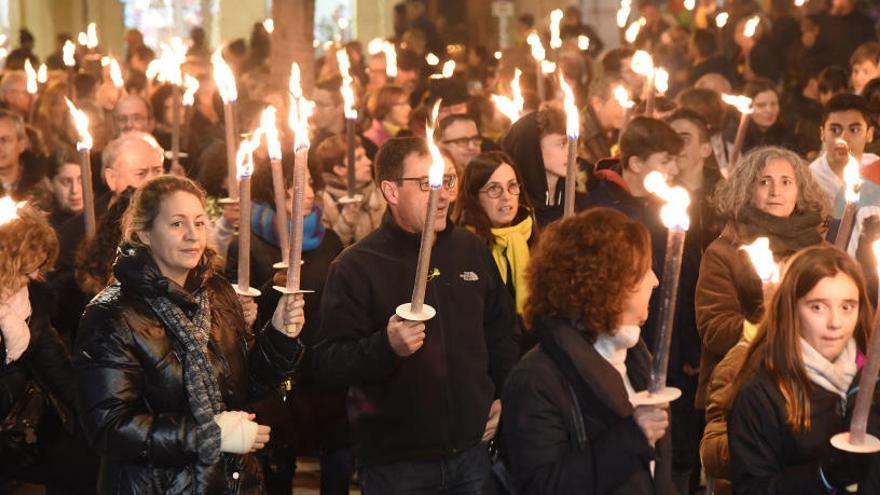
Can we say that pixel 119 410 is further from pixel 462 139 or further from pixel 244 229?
pixel 462 139

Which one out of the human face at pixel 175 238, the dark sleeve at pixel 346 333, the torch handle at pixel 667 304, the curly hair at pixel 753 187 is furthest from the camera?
the curly hair at pixel 753 187

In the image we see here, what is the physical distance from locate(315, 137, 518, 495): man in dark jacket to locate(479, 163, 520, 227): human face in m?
0.94

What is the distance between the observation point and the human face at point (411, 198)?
5453 mm

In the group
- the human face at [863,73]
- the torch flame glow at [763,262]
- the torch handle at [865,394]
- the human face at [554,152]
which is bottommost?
the torch handle at [865,394]

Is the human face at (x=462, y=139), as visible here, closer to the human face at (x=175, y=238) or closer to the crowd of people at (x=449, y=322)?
the crowd of people at (x=449, y=322)

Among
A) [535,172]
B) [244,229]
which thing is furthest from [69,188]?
[244,229]

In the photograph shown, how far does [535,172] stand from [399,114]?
12.3 feet

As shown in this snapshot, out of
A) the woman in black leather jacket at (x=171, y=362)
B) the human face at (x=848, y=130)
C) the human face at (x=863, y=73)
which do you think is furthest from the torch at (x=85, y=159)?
the human face at (x=863, y=73)

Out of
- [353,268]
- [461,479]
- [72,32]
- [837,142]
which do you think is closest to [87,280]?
[353,268]

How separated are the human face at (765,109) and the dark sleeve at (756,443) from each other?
677cm

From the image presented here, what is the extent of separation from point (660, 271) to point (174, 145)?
3153 mm

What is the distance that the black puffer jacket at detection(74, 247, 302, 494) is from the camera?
4.43 m

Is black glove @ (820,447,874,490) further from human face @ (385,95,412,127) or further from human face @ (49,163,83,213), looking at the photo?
human face @ (385,95,412,127)

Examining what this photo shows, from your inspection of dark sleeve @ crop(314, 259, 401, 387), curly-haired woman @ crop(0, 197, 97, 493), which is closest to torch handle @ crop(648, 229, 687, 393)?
dark sleeve @ crop(314, 259, 401, 387)
